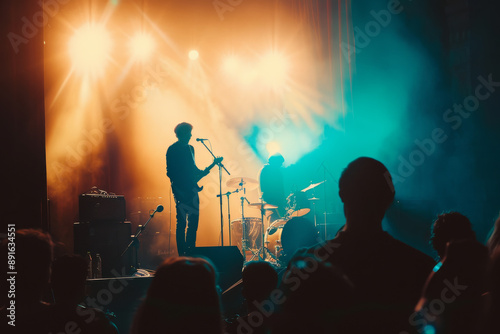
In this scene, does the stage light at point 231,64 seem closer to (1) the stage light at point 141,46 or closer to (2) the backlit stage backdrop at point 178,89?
(2) the backlit stage backdrop at point 178,89

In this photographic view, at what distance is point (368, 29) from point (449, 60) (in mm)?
1722

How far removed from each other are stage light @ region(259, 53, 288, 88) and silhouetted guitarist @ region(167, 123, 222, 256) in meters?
5.43

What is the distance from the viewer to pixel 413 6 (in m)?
9.14

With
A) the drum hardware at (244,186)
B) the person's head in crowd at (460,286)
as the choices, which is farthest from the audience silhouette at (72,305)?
the drum hardware at (244,186)

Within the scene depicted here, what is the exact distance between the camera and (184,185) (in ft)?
18.8

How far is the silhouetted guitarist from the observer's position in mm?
5652

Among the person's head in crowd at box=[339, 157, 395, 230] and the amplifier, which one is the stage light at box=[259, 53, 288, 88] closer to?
the amplifier

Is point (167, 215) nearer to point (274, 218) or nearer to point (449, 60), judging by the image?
point (274, 218)

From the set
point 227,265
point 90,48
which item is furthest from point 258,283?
point 90,48

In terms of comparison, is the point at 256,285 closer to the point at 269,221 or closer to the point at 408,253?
the point at 408,253

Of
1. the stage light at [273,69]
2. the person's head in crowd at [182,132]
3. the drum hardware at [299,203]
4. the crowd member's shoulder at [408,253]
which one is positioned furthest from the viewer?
the stage light at [273,69]

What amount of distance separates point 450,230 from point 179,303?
182 cm

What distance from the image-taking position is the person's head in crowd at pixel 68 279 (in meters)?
2.12

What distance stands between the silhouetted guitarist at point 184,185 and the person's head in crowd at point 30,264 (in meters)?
3.57
